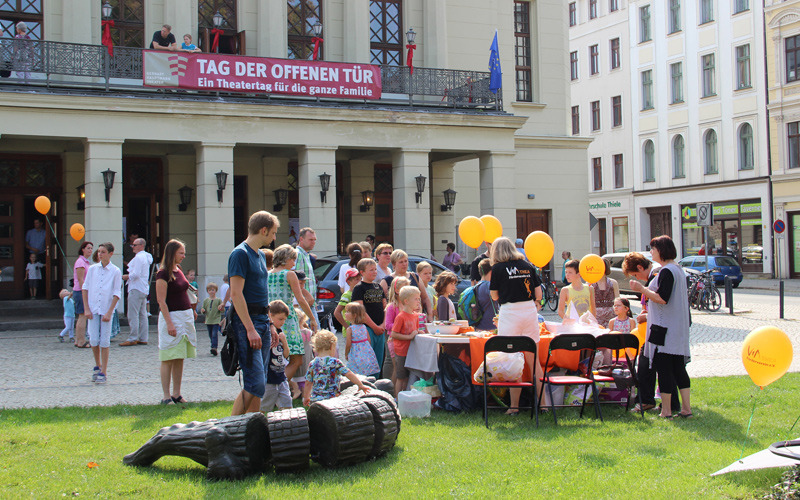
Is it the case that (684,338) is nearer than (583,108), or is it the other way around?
(684,338)

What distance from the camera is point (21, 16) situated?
67.4ft

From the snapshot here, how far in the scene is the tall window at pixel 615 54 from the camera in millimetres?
49875

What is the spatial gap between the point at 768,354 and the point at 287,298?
4.63 meters

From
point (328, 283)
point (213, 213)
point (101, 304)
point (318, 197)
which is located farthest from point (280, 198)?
point (101, 304)

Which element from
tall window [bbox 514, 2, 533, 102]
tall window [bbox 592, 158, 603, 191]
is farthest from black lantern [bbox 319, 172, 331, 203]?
tall window [bbox 592, 158, 603, 191]

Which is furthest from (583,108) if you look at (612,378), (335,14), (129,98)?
(612,378)

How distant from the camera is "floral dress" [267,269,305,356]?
8258 mm

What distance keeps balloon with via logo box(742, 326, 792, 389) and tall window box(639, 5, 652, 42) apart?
44.6 meters

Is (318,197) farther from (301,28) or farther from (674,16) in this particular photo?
(674,16)

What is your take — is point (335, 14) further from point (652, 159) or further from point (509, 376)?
point (652, 159)

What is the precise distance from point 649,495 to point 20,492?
434cm

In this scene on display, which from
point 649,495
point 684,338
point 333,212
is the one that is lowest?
point 649,495

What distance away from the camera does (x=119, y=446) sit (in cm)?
673

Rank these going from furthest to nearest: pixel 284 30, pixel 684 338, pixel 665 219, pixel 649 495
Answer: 1. pixel 665 219
2. pixel 284 30
3. pixel 684 338
4. pixel 649 495
